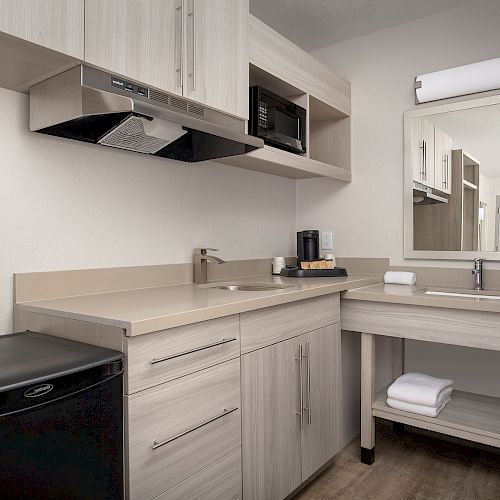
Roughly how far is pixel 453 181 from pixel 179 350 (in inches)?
73.2

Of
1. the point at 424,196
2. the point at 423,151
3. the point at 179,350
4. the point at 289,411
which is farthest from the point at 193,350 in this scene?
the point at 423,151

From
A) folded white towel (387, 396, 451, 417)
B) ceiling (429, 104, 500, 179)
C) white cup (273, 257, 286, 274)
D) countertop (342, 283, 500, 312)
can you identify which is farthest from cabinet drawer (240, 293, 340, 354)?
ceiling (429, 104, 500, 179)

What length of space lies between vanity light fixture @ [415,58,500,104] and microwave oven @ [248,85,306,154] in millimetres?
731

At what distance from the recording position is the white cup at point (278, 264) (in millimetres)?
2687

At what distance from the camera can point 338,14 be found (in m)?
2.49

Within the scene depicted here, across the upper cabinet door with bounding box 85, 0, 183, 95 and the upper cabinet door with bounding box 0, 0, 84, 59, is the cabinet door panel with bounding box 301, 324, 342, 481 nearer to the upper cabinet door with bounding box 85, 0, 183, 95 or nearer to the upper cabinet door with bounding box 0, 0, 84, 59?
the upper cabinet door with bounding box 85, 0, 183, 95

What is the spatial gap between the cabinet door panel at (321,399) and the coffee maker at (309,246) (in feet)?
2.13

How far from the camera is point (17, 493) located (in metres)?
0.91

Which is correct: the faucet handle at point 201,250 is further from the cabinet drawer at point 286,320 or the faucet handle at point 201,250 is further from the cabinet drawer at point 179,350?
the cabinet drawer at point 179,350

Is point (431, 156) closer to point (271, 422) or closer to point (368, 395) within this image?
point (368, 395)

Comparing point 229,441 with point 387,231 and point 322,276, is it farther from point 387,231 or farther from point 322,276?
point 387,231

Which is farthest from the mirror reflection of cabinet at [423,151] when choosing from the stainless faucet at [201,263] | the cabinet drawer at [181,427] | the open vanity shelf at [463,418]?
the cabinet drawer at [181,427]

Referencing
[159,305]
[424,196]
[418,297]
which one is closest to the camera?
[159,305]

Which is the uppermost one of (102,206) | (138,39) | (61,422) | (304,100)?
(304,100)
